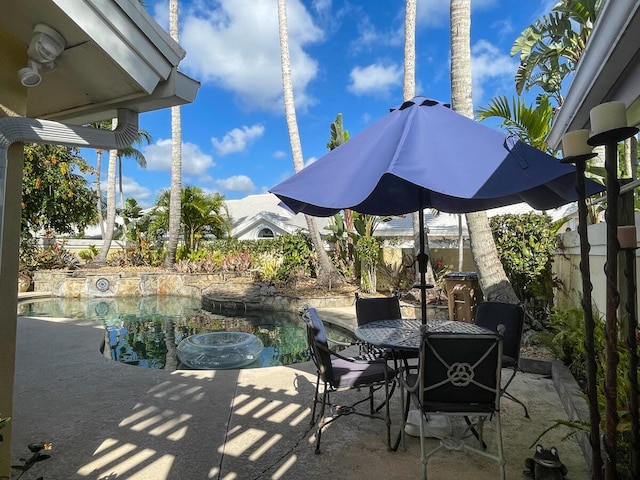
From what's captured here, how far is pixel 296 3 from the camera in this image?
15.6 m

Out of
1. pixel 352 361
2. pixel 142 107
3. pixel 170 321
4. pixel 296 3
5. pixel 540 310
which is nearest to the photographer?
pixel 142 107

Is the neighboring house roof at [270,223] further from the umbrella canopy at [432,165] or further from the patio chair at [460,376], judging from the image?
the patio chair at [460,376]

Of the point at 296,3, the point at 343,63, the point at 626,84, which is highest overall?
the point at 343,63

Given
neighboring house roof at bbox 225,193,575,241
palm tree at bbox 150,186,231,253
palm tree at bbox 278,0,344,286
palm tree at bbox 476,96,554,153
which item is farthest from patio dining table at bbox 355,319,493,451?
palm tree at bbox 150,186,231,253

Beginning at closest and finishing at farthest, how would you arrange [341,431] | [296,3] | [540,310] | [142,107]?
[142,107], [341,431], [540,310], [296,3]

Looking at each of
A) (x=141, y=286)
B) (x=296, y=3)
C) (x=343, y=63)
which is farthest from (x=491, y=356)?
(x=343, y=63)

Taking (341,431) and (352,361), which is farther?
(352,361)

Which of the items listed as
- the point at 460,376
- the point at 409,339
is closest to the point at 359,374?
the point at 409,339

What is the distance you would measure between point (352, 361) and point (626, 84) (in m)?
2.99

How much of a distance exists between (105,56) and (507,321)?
4088mm

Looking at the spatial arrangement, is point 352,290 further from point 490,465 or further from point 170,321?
point 490,465

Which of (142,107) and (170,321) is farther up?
(142,107)

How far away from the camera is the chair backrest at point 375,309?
4.46 metres

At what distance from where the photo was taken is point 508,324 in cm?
383
